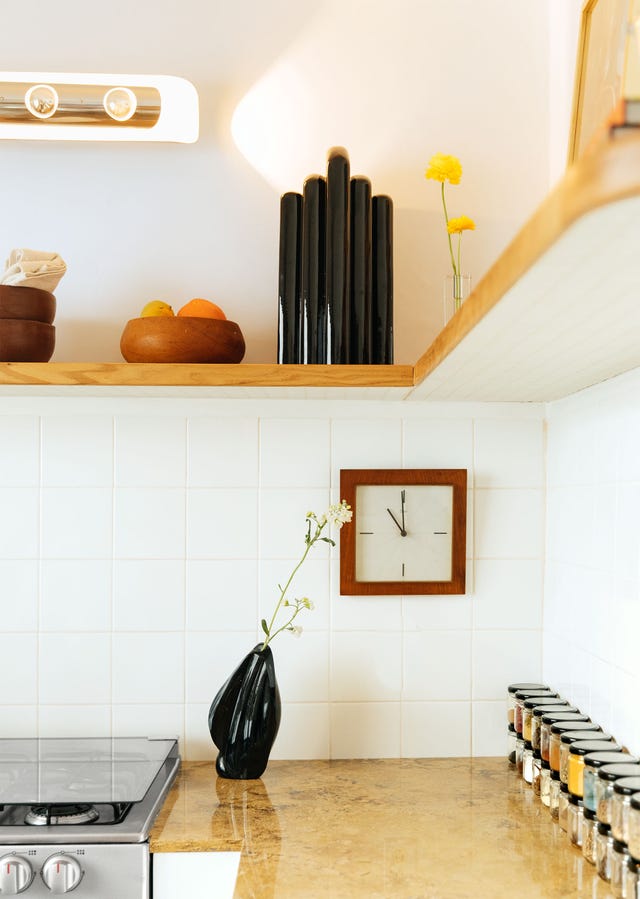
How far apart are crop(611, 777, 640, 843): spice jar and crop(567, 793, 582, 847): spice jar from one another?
0.14 metres

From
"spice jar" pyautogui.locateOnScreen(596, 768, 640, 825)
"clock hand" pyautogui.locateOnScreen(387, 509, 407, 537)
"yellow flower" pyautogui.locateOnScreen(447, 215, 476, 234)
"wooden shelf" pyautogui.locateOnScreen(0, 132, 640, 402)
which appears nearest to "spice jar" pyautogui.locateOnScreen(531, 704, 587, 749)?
"spice jar" pyautogui.locateOnScreen(596, 768, 640, 825)

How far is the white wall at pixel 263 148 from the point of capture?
6.24 feet

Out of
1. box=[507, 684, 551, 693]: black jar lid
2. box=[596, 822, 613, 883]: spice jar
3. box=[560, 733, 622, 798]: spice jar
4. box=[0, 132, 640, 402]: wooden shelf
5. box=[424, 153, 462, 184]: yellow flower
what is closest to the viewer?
box=[0, 132, 640, 402]: wooden shelf

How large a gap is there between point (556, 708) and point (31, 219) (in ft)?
4.74

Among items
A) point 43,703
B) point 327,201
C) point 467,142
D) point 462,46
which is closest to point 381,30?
point 462,46

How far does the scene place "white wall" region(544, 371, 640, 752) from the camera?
4.92 ft

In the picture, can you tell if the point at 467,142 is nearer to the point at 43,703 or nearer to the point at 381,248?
the point at 381,248

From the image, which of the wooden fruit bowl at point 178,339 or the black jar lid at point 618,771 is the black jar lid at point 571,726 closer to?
the black jar lid at point 618,771

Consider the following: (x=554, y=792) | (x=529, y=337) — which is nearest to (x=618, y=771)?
(x=554, y=792)

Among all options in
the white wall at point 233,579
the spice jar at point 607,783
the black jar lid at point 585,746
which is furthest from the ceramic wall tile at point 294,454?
the spice jar at point 607,783

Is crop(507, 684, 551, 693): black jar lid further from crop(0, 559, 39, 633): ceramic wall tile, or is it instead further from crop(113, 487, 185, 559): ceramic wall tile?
crop(0, 559, 39, 633): ceramic wall tile

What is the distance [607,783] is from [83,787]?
2.83 feet

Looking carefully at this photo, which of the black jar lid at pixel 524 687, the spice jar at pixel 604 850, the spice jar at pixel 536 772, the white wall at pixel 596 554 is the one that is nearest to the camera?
the spice jar at pixel 604 850

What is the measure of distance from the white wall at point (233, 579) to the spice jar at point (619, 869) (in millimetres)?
641
